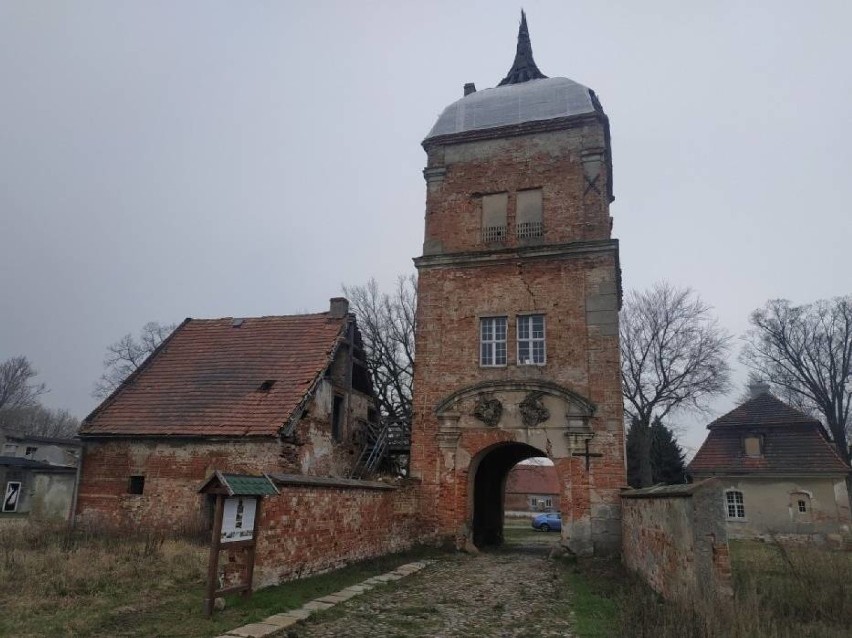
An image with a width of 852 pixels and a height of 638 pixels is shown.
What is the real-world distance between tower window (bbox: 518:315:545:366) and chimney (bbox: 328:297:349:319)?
6.09m

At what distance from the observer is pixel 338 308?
2052cm

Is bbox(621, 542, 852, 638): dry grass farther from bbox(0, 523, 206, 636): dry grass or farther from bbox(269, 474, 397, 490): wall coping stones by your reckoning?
bbox(0, 523, 206, 636): dry grass

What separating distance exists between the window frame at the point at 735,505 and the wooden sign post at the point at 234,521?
23.3 m

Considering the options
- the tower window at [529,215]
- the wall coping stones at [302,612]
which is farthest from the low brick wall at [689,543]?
the tower window at [529,215]

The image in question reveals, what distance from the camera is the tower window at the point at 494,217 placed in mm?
18578

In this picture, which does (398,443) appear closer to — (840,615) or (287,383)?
(287,383)

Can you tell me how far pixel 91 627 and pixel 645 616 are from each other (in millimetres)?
6769

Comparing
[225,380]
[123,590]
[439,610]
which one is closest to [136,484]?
[225,380]

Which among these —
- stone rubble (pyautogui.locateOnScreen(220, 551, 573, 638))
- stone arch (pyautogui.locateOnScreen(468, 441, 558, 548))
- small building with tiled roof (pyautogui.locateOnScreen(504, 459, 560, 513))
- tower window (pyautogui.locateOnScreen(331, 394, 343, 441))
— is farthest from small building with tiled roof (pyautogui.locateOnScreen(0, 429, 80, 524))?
small building with tiled roof (pyautogui.locateOnScreen(504, 459, 560, 513))

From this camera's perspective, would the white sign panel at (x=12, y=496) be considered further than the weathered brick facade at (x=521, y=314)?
Yes

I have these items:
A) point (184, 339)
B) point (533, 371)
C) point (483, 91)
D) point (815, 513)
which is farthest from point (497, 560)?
point (815, 513)

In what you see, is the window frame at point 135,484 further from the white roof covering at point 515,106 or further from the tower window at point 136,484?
the white roof covering at point 515,106

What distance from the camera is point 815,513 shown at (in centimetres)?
2462

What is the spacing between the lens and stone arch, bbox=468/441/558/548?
19.9 metres
